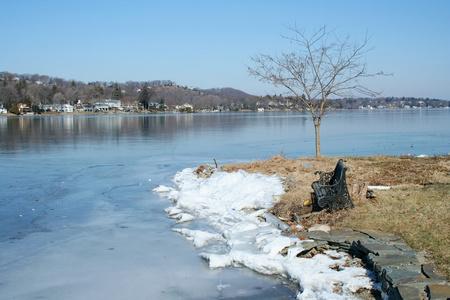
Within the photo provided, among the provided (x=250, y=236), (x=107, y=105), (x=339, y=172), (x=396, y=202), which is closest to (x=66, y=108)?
(x=107, y=105)

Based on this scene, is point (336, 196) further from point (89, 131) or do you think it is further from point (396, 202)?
point (89, 131)

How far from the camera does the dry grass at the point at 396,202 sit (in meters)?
6.85

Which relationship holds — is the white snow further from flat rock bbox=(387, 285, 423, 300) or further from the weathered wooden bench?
the weathered wooden bench

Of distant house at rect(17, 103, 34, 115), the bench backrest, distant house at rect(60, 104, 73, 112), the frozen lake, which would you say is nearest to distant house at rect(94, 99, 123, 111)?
distant house at rect(60, 104, 73, 112)

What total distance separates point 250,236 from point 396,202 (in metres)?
3.23

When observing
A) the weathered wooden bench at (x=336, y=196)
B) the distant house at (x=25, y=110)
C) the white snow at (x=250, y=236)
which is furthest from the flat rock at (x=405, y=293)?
the distant house at (x=25, y=110)

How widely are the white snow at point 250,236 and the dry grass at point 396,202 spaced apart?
0.77 meters

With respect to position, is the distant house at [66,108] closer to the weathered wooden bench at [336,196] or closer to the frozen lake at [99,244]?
the frozen lake at [99,244]

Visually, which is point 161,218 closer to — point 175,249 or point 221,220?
point 221,220

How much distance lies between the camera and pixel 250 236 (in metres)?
8.63

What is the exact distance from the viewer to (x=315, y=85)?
18688mm

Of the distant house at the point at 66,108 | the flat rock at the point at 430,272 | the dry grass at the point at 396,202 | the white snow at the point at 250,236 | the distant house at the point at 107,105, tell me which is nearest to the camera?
the flat rock at the point at 430,272

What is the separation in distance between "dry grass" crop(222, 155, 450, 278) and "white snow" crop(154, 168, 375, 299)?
0.77 m

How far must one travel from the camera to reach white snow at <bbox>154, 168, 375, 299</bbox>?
Answer: 19.9ft
